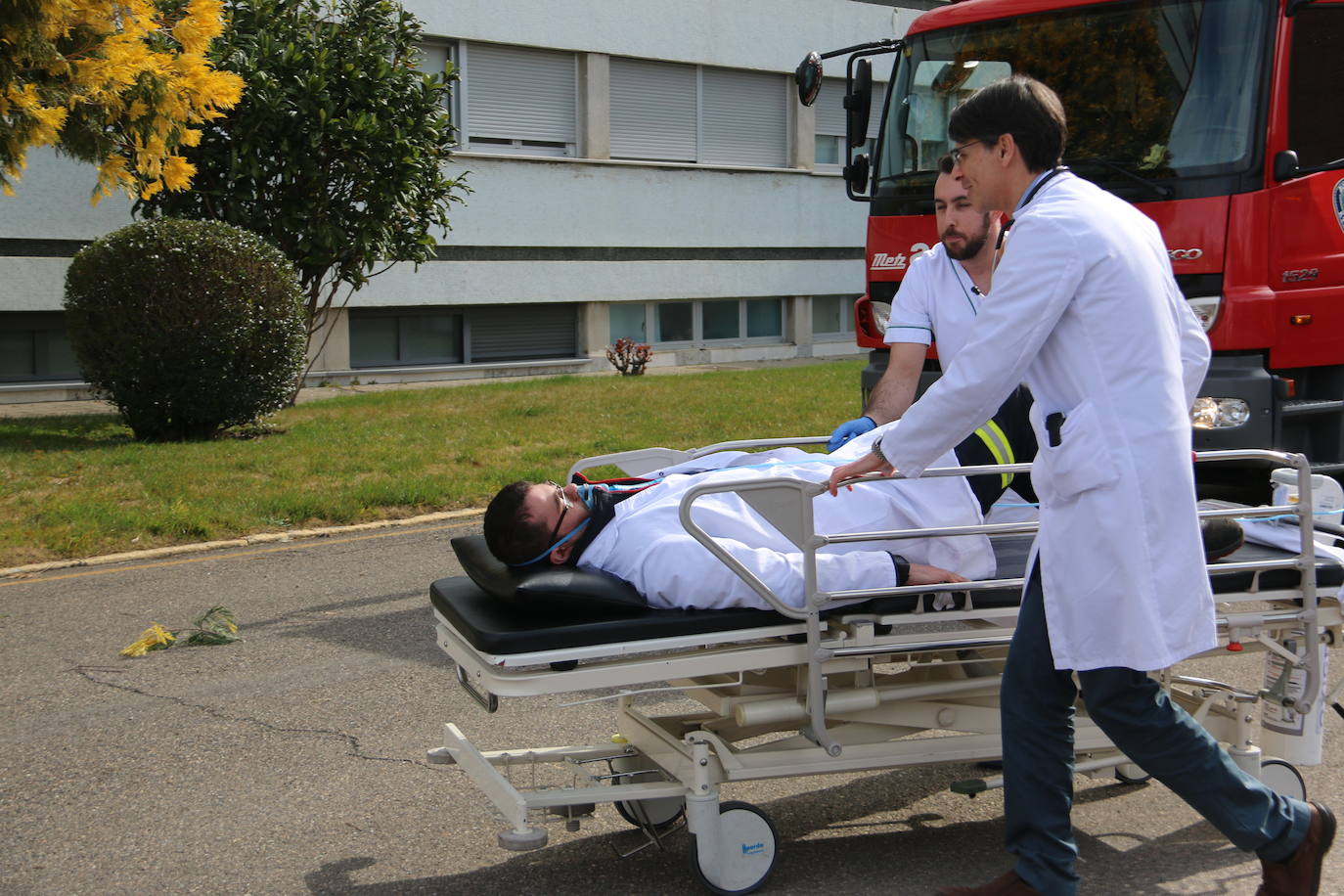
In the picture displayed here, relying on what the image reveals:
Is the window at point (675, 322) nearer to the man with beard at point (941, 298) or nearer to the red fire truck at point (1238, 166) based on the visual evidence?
the red fire truck at point (1238, 166)

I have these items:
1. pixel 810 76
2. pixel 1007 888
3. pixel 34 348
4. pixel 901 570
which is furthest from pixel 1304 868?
pixel 34 348

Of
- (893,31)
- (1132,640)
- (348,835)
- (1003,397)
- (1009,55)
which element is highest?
(893,31)

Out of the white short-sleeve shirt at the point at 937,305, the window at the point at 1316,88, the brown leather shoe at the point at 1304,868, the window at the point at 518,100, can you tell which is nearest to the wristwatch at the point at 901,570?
the brown leather shoe at the point at 1304,868

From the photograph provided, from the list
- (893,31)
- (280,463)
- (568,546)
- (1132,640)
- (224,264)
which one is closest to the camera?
(1132,640)

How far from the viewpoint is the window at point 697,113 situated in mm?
21891

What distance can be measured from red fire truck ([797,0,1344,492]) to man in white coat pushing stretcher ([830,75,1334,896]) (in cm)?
387

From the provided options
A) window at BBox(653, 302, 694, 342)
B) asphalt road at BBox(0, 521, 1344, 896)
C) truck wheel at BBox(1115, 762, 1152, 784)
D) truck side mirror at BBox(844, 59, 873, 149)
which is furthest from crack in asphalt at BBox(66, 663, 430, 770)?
window at BBox(653, 302, 694, 342)

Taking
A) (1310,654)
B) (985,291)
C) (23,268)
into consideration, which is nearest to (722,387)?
(23,268)

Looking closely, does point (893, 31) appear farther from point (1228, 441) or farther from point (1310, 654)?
point (1310, 654)

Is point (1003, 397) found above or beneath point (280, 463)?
above

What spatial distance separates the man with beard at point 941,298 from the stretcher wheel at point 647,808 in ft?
4.27

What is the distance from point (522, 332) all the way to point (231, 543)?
12.5m

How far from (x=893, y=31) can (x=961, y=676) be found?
22277mm

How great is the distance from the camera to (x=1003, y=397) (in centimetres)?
342
